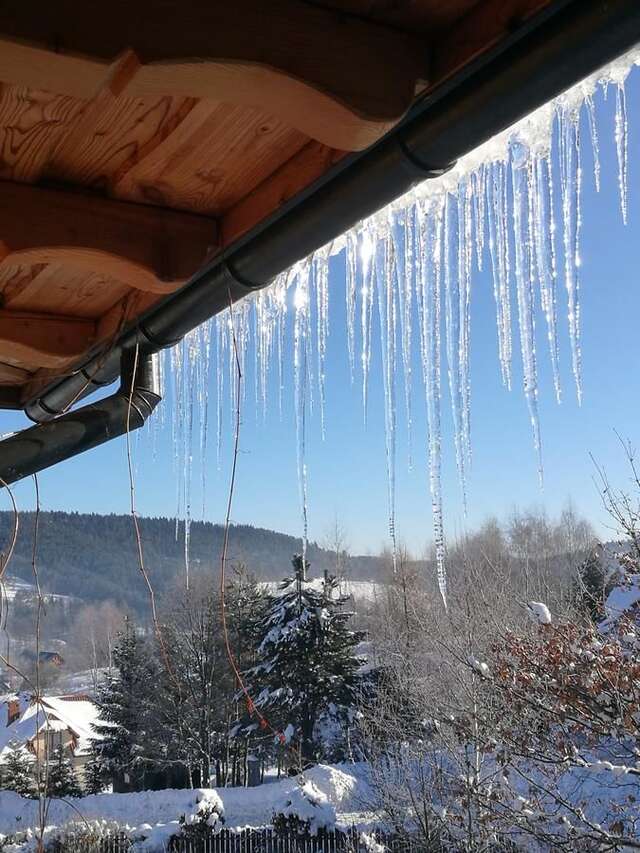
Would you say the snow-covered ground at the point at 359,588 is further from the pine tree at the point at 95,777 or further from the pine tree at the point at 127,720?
the pine tree at the point at 95,777

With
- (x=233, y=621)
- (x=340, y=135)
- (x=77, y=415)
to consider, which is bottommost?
(x=233, y=621)

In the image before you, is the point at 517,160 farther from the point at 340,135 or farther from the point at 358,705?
the point at 358,705

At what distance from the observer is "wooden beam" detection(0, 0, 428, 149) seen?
29.6 inches

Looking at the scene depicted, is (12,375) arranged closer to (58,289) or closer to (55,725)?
(58,289)

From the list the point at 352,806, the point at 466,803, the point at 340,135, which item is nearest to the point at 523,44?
the point at 340,135

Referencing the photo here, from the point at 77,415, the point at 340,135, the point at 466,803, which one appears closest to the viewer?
the point at 340,135

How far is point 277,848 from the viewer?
13.2 m

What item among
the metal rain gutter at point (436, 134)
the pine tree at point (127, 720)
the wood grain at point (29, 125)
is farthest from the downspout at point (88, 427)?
the pine tree at point (127, 720)

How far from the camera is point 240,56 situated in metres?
0.83

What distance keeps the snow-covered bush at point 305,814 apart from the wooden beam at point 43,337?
13.2 metres

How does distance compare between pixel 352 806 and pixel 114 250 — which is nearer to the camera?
pixel 114 250

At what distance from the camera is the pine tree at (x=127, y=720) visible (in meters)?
20.3

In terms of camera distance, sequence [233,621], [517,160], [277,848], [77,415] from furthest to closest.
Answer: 1. [233,621]
2. [277,848]
3. [77,415]
4. [517,160]

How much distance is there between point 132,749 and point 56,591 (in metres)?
75.2
